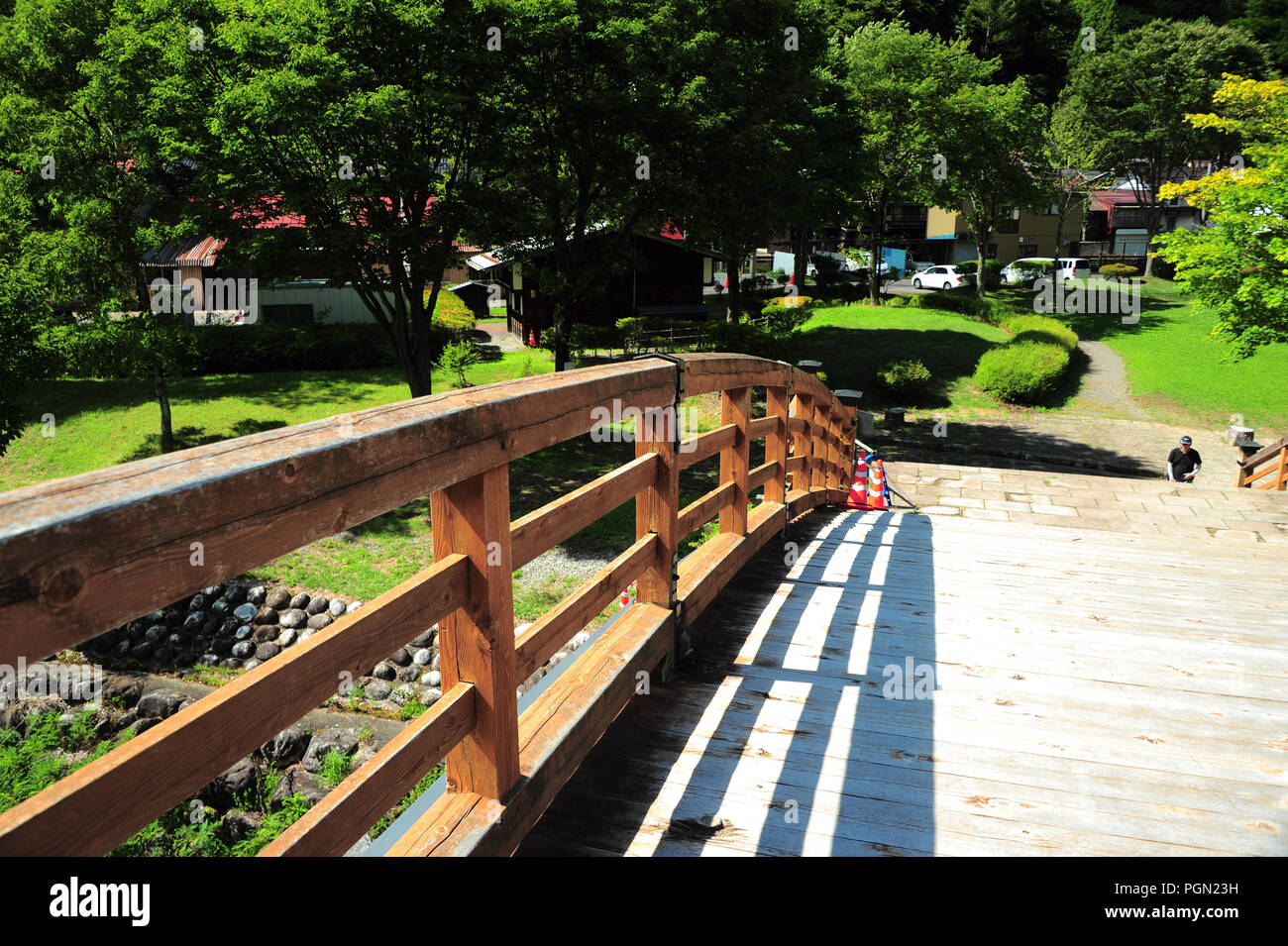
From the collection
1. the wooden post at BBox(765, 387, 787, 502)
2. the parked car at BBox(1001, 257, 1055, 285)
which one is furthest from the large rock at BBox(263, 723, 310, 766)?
the parked car at BBox(1001, 257, 1055, 285)

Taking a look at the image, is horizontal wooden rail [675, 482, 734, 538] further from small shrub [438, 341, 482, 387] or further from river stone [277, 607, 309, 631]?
small shrub [438, 341, 482, 387]

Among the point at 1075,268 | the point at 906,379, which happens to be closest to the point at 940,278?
the point at 1075,268

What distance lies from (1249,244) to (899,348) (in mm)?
12700

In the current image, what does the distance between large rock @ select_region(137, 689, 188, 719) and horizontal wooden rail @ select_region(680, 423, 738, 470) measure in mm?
9023

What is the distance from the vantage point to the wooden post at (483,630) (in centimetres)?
209

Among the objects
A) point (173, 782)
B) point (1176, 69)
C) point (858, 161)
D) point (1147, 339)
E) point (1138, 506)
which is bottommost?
point (1138, 506)

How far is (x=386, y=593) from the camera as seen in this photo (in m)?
1.62

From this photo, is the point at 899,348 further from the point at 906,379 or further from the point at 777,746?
the point at 777,746

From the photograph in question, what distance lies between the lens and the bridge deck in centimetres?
263

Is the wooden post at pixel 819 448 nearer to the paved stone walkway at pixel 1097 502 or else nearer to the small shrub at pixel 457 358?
the paved stone walkway at pixel 1097 502

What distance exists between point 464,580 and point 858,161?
→ 91.2 ft

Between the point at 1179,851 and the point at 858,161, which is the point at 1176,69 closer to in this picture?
the point at 858,161

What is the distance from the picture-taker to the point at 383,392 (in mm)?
21438
